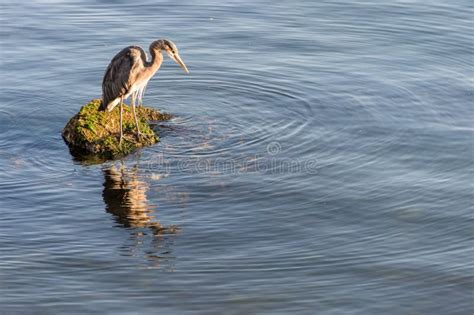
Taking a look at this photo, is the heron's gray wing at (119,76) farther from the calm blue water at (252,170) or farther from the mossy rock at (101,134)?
the calm blue water at (252,170)

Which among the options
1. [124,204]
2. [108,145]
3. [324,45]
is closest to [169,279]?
[124,204]

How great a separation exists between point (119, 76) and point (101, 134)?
3.13 ft

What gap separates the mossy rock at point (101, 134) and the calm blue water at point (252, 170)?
0.23 metres

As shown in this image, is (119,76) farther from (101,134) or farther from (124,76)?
(101,134)

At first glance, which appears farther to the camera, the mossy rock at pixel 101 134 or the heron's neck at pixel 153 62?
the heron's neck at pixel 153 62

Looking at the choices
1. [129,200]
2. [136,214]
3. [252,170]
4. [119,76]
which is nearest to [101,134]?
[119,76]

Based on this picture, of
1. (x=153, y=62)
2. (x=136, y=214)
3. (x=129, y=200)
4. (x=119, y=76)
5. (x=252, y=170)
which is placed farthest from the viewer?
(x=153, y=62)

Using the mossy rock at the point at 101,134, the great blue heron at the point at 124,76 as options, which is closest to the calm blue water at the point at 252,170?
the mossy rock at the point at 101,134

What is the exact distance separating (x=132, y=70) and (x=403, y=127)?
14.6 feet

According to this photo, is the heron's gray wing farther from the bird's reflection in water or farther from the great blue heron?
the bird's reflection in water

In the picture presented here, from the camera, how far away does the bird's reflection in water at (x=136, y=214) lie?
1207 cm

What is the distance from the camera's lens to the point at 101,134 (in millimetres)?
15469

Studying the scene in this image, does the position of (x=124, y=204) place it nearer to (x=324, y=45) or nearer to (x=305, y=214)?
(x=305, y=214)

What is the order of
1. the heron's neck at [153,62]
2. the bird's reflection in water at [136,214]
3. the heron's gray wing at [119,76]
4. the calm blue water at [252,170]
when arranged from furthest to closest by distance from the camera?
the heron's neck at [153,62] < the heron's gray wing at [119,76] < the bird's reflection in water at [136,214] < the calm blue water at [252,170]
